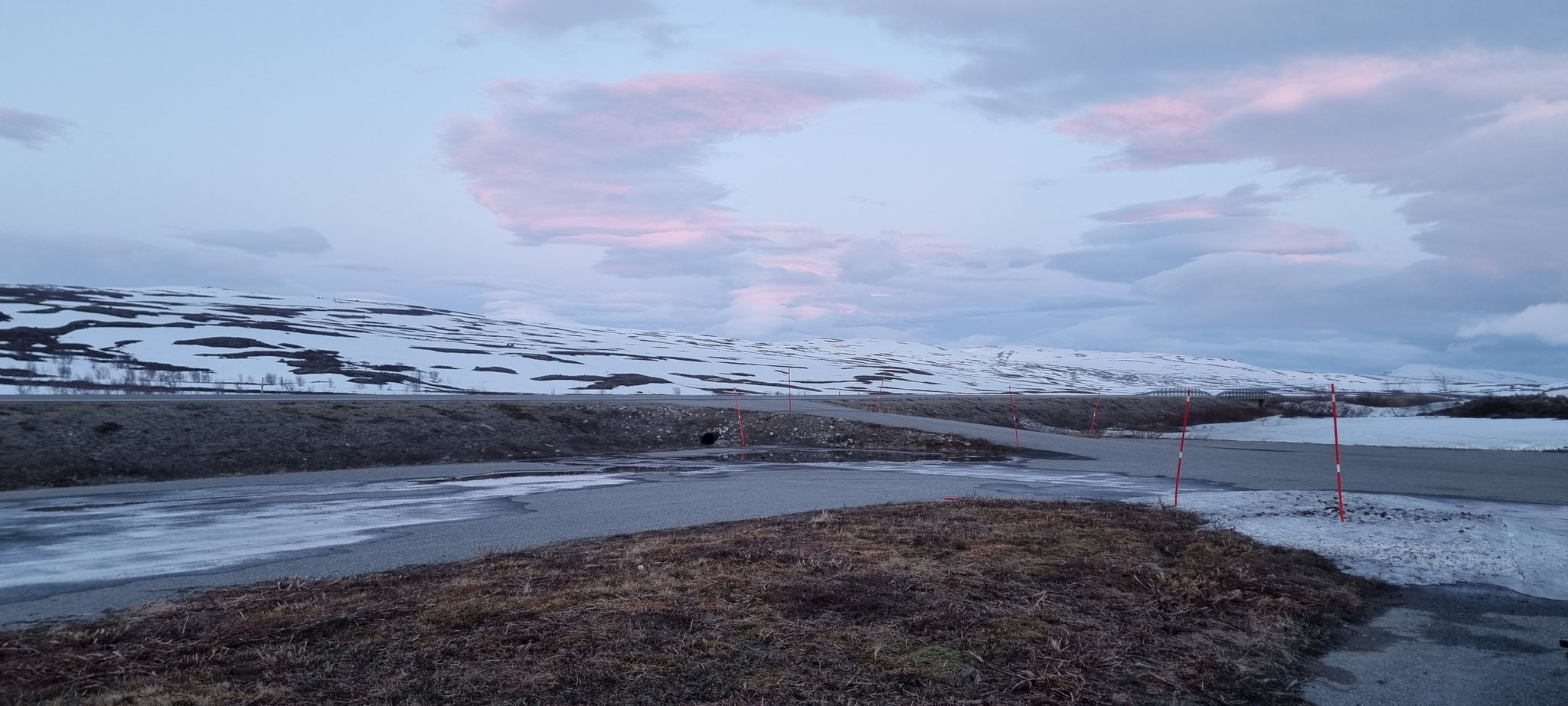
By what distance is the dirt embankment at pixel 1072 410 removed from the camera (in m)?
43.8

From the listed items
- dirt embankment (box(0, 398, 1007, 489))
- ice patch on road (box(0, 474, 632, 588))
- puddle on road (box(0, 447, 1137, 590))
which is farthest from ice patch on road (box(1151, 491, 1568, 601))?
dirt embankment (box(0, 398, 1007, 489))

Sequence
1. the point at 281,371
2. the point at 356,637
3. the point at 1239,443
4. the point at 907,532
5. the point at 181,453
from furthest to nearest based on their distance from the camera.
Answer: the point at 281,371 < the point at 1239,443 < the point at 181,453 < the point at 907,532 < the point at 356,637

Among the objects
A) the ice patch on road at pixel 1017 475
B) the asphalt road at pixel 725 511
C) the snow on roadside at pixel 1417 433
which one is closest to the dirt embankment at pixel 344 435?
the asphalt road at pixel 725 511

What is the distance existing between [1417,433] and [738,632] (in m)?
36.4

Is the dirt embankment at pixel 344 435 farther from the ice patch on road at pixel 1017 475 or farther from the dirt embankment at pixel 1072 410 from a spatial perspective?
the dirt embankment at pixel 1072 410

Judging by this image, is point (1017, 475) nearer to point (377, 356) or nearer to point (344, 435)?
point (344, 435)

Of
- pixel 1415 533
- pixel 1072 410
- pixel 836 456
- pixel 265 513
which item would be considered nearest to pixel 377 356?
pixel 1072 410

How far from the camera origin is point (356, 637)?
18.4ft

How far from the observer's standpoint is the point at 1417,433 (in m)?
33.5

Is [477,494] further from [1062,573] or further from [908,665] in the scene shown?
[908,665]

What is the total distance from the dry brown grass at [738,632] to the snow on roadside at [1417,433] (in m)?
25.8

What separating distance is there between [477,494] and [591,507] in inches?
111

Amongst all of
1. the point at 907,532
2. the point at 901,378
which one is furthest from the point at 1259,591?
the point at 901,378

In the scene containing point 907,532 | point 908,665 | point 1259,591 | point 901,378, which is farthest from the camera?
point 901,378
